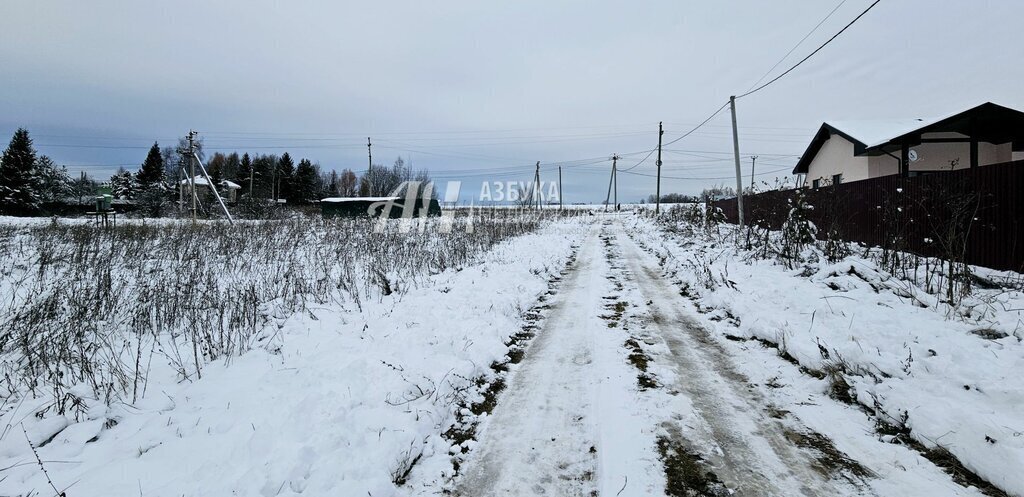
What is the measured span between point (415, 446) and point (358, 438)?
379 millimetres

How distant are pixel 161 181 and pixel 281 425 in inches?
2472

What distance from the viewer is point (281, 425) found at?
283 cm

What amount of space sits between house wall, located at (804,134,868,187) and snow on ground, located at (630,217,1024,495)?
39.9 ft

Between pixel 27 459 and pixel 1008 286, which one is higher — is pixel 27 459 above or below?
below

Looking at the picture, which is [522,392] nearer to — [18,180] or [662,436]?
[662,436]

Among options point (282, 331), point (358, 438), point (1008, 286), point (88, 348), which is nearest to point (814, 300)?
point (1008, 286)

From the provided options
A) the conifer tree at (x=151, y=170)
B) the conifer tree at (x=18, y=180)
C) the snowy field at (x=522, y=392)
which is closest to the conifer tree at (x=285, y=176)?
the conifer tree at (x=151, y=170)

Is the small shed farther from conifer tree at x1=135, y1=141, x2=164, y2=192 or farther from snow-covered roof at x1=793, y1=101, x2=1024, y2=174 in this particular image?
conifer tree at x1=135, y1=141, x2=164, y2=192

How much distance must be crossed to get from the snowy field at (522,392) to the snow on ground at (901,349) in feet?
0.07

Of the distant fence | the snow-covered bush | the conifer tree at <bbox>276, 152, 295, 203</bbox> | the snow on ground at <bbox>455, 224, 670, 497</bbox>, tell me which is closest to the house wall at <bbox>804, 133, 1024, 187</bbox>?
the distant fence

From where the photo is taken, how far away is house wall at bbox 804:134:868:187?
16.7m

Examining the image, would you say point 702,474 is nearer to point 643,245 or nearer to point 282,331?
point 282,331

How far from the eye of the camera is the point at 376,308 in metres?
6.00

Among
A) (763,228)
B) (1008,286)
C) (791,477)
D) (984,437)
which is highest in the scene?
(763,228)
